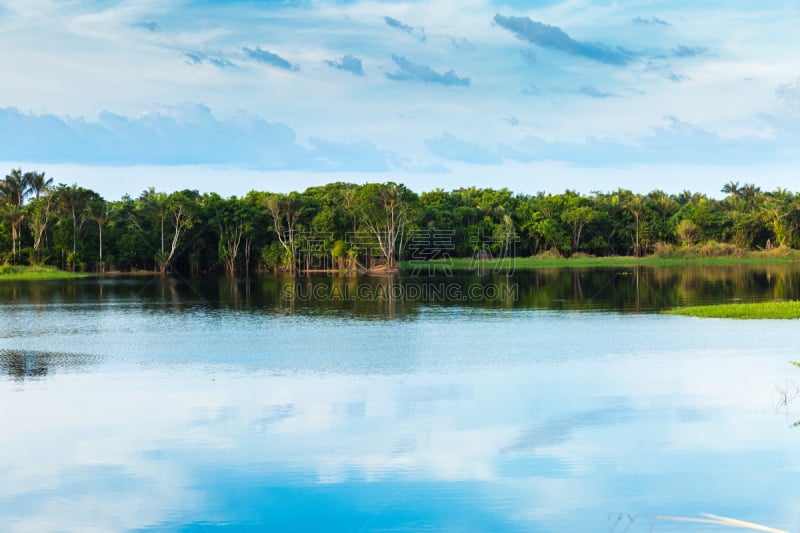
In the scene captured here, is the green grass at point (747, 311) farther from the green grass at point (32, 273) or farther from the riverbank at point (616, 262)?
the green grass at point (32, 273)

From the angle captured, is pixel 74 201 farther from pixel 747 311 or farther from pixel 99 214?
Answer: pixel 747 311

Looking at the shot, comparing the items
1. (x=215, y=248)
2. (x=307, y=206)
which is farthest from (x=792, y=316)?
(x=215, y=248)

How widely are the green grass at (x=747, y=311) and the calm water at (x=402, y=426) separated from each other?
1851mm

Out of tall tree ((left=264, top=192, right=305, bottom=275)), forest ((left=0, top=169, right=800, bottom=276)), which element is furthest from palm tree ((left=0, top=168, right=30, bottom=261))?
tall tree ((left=264, top=192, right=305, bottom=275))

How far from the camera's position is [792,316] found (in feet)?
120

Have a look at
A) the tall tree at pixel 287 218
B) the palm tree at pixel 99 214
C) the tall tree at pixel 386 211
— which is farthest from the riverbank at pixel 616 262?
the palm tree at pixel 99 214

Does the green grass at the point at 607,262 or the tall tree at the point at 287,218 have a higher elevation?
the tall tree at the point at 287,218

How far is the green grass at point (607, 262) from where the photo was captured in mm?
100625

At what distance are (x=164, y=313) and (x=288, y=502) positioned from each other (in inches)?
1335

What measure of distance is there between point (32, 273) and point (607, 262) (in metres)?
65.9

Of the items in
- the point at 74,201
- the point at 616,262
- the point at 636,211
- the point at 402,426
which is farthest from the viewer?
the point at 636,211

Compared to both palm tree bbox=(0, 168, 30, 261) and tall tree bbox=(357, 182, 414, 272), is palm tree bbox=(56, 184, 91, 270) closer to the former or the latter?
palm tree bbox=(0, 168, 30, 261)

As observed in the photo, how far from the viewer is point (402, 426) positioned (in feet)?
58.4

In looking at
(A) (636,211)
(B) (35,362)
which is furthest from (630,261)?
(B) (35,362)
